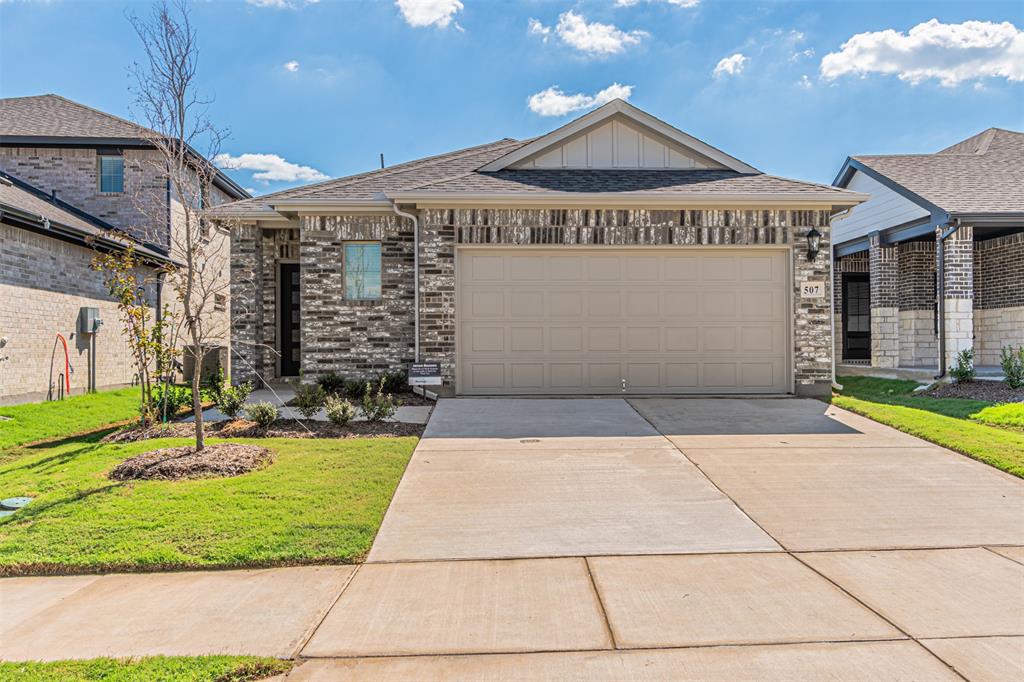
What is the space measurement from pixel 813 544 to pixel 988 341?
1403 cm

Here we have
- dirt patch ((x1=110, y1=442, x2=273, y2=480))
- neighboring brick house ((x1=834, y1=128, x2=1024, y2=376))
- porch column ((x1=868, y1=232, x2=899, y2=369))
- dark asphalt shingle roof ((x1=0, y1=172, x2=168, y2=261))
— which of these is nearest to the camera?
dirt patch ((x1=110, y1=442, x2=273, y2=480))

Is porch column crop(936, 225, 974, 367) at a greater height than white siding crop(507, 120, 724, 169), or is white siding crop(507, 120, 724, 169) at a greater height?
white siding crop(507, 120, 724, 169)

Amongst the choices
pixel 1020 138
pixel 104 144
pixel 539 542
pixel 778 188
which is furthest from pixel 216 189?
pixel 1020 138

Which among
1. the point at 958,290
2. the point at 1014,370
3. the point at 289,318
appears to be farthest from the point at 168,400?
the point at 958,290

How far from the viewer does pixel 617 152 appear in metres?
11.5

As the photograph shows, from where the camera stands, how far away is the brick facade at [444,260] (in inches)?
395

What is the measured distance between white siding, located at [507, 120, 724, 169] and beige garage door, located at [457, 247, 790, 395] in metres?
2.26

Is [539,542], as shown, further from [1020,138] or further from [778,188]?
[1020,138]

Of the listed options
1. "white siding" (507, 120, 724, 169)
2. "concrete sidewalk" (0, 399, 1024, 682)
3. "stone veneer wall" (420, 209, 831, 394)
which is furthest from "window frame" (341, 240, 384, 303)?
"concrete sidewalk" (0, 399, 1024, 682)

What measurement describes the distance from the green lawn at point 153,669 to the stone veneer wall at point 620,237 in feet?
23.9

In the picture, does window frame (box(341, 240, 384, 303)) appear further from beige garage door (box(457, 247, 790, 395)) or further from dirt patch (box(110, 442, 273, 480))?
dirt patch (box(110, 442, 273, 480))

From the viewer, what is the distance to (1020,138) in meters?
16.0

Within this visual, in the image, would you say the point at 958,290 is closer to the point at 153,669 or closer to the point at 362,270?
the point at 362,270

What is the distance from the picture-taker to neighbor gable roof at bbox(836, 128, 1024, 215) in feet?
39.1
